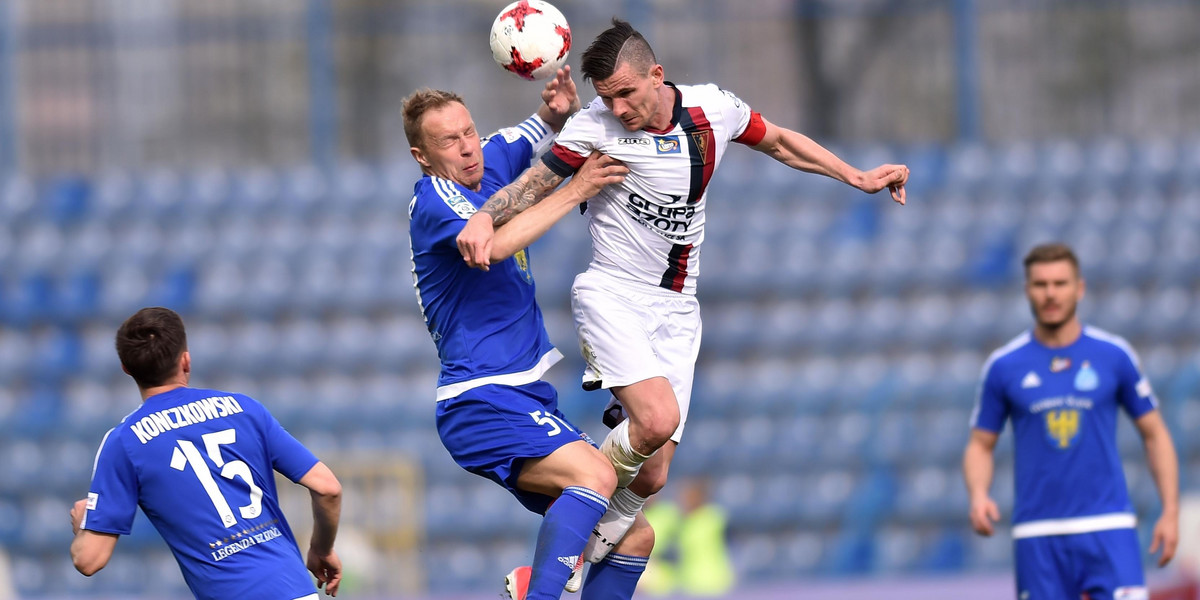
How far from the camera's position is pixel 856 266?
14633mm

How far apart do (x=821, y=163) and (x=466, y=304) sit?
1.55m

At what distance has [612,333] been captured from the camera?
545cm

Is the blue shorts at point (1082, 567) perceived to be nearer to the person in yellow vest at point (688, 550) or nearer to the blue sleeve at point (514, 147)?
the blue sleeve at point (514, 147)

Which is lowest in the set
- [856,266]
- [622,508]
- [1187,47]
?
[622,508]

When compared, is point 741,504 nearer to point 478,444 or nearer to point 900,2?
point 900,2

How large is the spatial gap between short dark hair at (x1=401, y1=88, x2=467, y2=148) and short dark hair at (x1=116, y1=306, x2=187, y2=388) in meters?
1.16

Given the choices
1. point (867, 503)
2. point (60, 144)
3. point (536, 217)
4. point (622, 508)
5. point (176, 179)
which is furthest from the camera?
point (60, 144)

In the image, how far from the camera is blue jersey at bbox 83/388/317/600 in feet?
16.0

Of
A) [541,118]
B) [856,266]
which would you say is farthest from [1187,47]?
[541,118]

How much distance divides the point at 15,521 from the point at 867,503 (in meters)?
8.17

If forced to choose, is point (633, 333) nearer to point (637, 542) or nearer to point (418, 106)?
point (637, 542)

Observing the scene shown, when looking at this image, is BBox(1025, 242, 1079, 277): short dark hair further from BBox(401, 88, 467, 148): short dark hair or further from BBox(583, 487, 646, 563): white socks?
BBox(401, 88, 467, 148): short dark hair

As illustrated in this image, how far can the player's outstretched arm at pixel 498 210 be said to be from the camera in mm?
4973

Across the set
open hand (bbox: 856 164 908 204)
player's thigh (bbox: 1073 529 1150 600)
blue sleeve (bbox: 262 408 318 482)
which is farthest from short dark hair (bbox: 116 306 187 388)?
player's thigh (bbox: 1073 529 1150 600)
